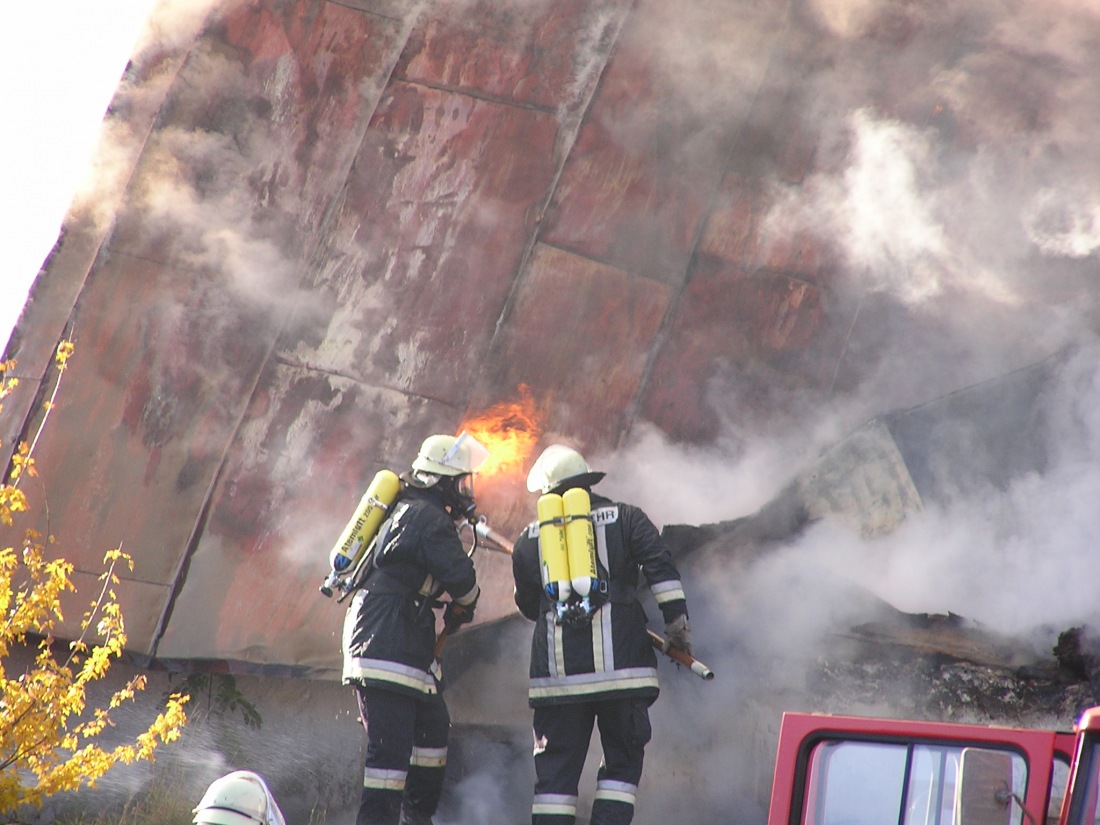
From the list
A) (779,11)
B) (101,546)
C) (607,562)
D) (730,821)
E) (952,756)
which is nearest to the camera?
(952,756)

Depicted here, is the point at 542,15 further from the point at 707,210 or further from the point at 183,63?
the point at 183,63

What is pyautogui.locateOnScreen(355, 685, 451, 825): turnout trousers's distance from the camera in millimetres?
4820

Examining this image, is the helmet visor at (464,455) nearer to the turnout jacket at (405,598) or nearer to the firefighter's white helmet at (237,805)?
the turnout jacket at (405,598)

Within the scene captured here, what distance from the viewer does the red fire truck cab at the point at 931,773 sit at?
8.64 feet

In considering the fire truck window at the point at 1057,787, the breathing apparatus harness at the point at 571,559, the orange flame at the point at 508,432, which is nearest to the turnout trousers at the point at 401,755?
the breathing apparatus harness at the point at 571,559

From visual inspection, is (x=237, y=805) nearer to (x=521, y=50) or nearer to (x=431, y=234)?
(x=431, y=234)

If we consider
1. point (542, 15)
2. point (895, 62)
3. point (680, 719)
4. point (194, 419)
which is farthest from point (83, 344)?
point (895, 62)

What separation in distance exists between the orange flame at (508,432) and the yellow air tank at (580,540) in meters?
1.29

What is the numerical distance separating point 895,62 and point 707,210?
138 centimetres

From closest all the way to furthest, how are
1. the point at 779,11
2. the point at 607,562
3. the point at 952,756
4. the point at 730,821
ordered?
the point at 952,756 < the point at 607,562 < the point at 730,821 < the point at 779,11

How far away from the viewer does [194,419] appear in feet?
21.0

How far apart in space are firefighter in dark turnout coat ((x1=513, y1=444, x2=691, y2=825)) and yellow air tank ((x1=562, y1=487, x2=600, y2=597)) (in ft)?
0.27

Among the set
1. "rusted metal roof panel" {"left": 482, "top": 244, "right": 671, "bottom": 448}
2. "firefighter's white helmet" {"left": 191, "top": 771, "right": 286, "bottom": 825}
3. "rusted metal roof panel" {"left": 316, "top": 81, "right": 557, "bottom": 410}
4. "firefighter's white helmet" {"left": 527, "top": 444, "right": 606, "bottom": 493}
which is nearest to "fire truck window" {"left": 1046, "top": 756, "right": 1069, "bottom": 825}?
"firefighter's white helmet" {"left": 191, "top": 771, "right": 286, "bottom": 825}

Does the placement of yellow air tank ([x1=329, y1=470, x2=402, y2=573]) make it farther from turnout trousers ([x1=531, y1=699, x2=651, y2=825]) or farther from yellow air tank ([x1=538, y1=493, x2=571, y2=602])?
turnout trousers ([x1=531, y1=699, x2=651, y2=825])
